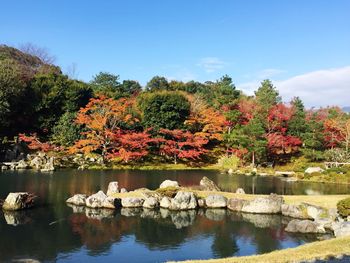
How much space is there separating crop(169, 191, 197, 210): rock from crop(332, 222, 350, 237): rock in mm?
8376

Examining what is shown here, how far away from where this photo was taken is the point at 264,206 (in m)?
22.0

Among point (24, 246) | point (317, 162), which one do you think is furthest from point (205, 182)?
point (317, 162)

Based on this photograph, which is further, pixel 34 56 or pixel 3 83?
pixel 34 56

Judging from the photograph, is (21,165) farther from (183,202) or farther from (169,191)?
Answer: (183,202)

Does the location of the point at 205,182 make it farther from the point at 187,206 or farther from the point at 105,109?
the point at 105,109

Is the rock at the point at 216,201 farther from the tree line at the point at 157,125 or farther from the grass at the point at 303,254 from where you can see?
the tree line at the point at 157,125

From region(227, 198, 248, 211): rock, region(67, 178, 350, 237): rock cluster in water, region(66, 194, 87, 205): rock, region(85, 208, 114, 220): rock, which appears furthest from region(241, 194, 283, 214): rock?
region(66, 194, 87, 205): rock

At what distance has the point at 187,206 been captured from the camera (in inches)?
896

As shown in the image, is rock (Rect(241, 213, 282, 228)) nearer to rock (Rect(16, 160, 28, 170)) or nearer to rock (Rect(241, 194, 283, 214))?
rock (Rect(241, 194, 283, 214))

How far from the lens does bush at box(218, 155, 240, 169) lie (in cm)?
4548

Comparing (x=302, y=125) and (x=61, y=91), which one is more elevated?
(x=61, y=91)

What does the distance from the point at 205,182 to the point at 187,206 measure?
4.59 metres

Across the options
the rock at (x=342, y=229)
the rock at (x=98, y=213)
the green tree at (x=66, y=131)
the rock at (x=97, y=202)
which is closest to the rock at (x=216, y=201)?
the rock at (x=98, y=213)

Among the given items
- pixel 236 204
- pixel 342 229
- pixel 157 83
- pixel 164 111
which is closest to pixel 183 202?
pixel 236 204
